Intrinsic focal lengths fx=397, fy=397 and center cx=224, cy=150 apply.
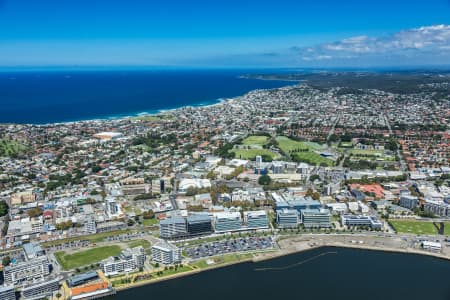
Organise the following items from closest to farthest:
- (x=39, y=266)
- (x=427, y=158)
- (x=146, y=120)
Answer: (x=39, y=266), (x=427, y=158), (x=146, y=120)

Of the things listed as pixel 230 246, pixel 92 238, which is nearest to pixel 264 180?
pixel 230 246

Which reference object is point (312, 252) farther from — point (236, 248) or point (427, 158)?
point (427, 158)

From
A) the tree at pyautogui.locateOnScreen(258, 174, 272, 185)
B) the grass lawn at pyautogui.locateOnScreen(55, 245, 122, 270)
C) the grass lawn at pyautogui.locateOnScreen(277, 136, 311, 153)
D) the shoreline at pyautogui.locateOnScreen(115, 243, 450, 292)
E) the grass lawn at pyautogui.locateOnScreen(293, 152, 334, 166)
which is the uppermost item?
the grass lawn at pyautogui.locateOnScreen(277, 136, 311, 153)

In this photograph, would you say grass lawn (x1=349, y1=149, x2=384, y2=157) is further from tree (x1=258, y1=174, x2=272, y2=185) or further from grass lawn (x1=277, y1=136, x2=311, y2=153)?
tree (x1=258, y1=174, x2=272, y2=185)

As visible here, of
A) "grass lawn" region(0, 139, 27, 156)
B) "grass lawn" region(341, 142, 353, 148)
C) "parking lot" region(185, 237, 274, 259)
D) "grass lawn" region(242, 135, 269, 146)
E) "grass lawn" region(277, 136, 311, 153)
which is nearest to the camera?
"parking lot" region(185, 237, 274, 259)

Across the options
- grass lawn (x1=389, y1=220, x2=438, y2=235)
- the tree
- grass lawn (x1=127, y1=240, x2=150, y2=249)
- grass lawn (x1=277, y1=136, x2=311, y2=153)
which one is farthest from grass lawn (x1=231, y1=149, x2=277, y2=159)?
grass lawn (x1=127, y1=240, x2=150, y2=249)

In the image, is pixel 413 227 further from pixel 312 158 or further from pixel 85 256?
pixel 85 256

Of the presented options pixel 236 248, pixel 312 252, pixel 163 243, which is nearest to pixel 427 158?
pixel 312 252
